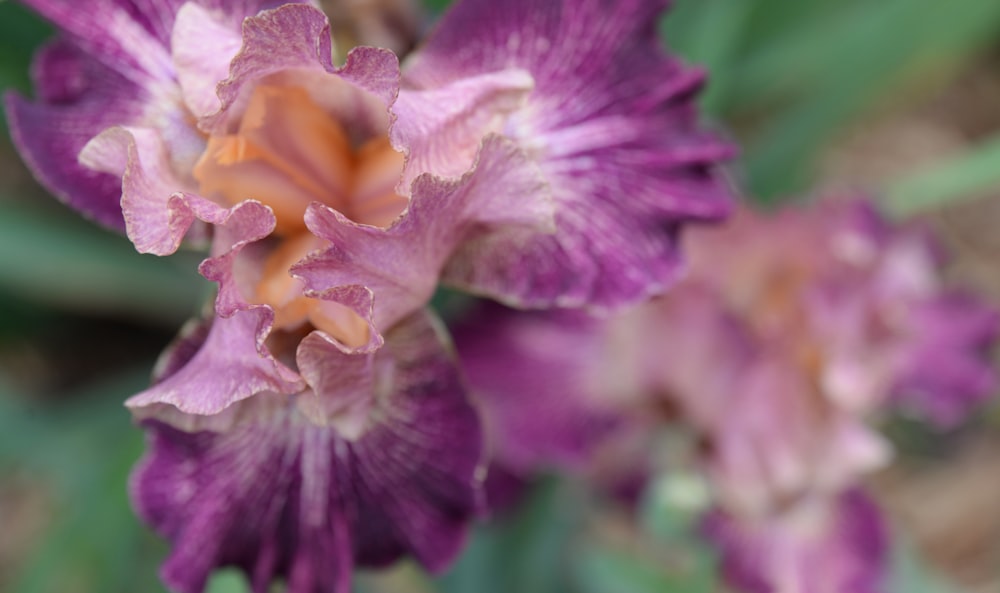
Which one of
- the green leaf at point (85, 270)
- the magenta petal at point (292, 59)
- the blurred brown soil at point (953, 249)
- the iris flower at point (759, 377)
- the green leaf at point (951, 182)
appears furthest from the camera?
the blurred brown soil at point (953, 249)

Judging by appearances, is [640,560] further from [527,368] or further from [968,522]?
[968,522]

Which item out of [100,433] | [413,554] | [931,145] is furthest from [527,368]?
[931,145]

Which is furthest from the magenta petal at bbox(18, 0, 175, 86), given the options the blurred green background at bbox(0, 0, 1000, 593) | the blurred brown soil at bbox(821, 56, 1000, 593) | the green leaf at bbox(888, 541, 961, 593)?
the blurred brown soil at bbox(821, 56, 1000, 593)

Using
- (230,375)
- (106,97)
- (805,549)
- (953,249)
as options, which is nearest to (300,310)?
(230,375)

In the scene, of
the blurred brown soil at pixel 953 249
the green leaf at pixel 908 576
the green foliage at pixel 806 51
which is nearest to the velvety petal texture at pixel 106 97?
the green foliage at pixel 806 51

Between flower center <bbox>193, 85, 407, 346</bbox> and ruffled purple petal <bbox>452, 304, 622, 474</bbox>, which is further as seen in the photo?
ruffled purple petal <bbox>452, 304, 622, 474</bbox>

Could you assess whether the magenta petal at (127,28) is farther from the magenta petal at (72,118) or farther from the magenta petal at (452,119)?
the magenta petal at (452,119)

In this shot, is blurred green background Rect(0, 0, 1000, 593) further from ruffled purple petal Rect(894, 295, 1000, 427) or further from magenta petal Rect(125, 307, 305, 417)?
magenta petal Rect(125, 307, 305, 417)
